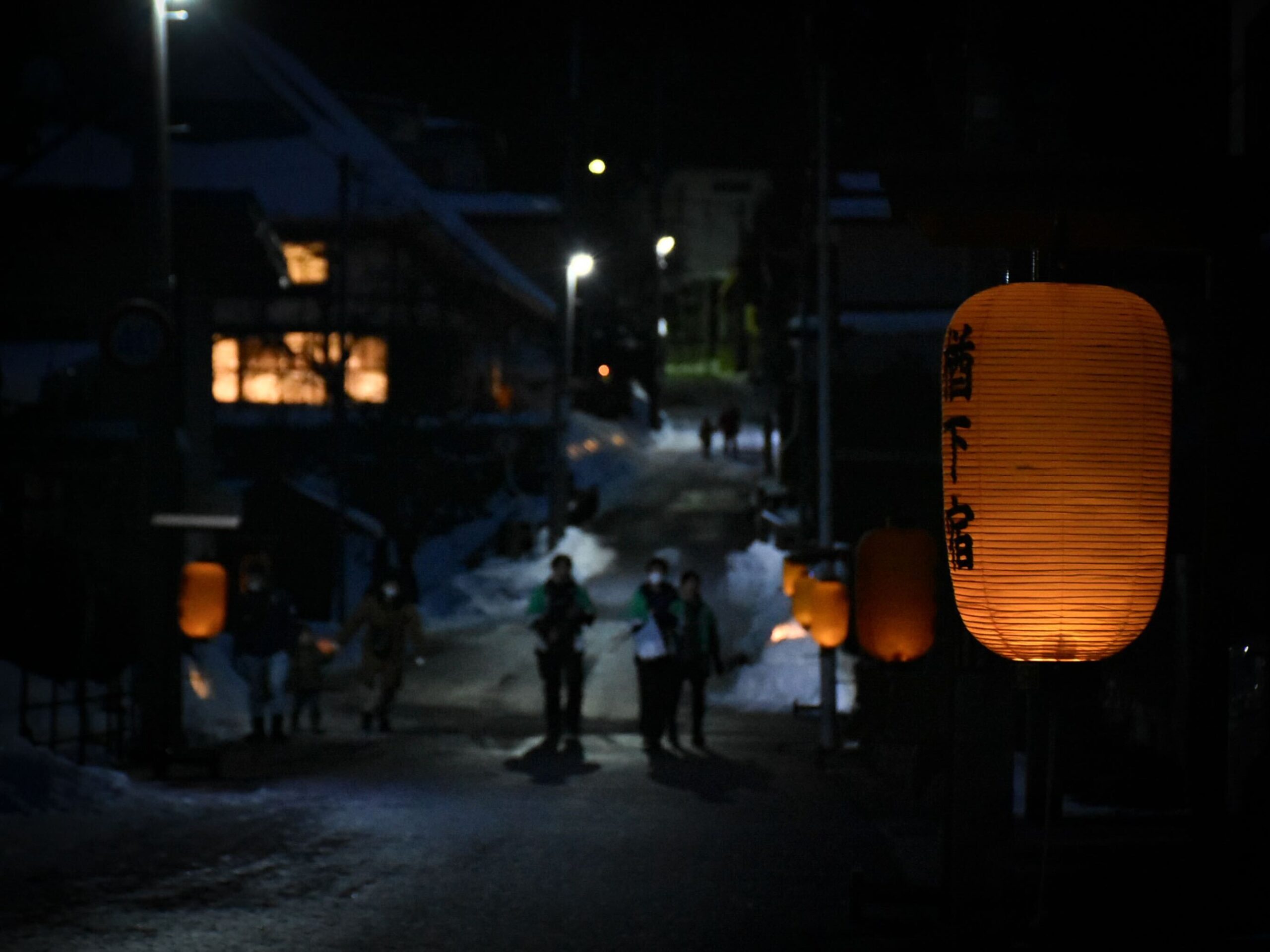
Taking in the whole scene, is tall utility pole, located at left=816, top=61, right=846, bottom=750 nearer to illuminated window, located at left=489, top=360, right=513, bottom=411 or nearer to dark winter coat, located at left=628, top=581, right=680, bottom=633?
dark winter coat, located at left=628, top=581, right=680, bottom=633

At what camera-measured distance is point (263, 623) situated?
1535 cm

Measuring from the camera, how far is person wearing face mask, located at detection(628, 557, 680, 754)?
15312mm

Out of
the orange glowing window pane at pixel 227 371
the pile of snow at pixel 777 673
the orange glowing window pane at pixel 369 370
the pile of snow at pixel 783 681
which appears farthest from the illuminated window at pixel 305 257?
the pile of snow at pixel 783 681

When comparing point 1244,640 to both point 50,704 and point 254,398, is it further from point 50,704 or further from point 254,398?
point 254,398

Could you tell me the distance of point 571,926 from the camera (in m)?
8.36

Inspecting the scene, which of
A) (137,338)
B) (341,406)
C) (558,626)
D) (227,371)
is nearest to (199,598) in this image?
(137,338)

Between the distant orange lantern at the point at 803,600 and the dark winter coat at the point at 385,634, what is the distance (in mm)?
4851

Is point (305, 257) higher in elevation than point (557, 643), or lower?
higher

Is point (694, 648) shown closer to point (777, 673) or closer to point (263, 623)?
point (263, 623)

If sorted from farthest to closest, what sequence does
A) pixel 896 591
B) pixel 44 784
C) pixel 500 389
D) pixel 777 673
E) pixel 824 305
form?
1. pixel 500 389
2. pixel 777 673
3. pixel 824 305
4. pixel 896 591
5. pixel 44 784

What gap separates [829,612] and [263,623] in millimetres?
6465

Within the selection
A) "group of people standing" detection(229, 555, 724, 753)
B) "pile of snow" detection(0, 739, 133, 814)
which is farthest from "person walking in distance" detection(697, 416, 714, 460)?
"pile of snow" detection(0, 739, 133, 814)

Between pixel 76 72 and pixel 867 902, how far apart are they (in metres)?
23.4

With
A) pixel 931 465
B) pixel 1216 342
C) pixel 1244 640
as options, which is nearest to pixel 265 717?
pixel 1244 640
